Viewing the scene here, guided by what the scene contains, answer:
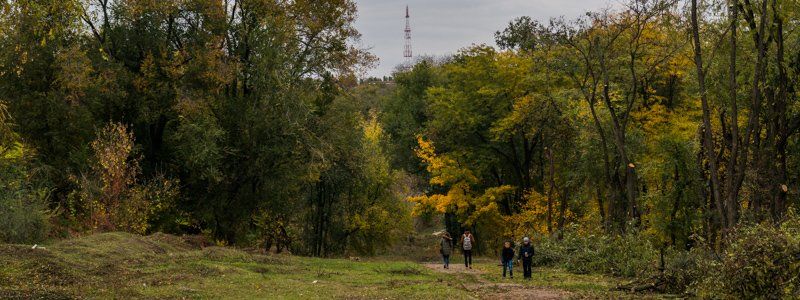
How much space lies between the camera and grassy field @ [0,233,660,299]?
15.2 m

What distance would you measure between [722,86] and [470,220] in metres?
20.9

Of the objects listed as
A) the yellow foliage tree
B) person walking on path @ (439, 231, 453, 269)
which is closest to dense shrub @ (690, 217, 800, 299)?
person walking on path @ (439, 231, 453, 269)

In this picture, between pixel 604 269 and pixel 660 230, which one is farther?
pixel 660 230

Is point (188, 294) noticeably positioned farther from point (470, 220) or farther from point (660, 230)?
point (470, 220)

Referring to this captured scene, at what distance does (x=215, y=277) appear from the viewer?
18.7 m

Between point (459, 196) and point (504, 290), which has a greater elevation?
point (459, 196)

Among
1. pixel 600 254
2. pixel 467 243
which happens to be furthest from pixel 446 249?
pixel 600 254

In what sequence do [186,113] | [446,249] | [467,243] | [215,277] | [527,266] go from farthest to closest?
1. [186,113]
2. [467,243]
3. [446,249]
4. [527,266]
5. [215,277]

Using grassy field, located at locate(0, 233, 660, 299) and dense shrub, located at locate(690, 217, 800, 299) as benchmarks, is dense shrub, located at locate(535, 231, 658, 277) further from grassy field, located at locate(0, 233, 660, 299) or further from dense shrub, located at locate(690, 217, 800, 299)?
dense shrub, located at locate(690, 217, 800, 299)

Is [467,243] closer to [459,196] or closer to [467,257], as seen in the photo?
[467,257]

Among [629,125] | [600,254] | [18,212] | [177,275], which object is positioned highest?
[629,125]

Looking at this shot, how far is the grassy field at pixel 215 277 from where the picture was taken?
49.9 feet

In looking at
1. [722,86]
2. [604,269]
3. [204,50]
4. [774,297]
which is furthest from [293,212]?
[774,297]

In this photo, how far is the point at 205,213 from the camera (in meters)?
33.7
